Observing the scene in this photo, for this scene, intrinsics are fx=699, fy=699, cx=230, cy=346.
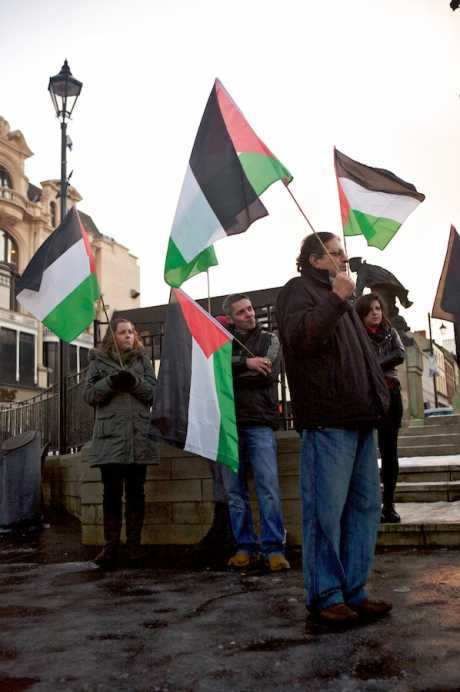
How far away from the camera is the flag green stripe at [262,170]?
15.7ft

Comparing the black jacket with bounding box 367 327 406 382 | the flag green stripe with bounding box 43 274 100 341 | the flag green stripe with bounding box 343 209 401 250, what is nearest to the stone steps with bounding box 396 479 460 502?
the black jacket with bounding box 367 327 406 382

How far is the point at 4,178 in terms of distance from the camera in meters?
40.6

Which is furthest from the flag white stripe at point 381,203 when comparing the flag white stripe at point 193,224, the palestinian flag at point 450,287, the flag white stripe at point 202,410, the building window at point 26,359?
the building window at point 26,359

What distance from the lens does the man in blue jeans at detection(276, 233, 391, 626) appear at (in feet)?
11.2

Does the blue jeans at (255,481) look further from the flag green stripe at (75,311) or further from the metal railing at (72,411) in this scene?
the flag green stripe at (75,311)

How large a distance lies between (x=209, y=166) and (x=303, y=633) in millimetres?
3328

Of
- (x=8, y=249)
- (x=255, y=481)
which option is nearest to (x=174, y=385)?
(x=255, y=481)

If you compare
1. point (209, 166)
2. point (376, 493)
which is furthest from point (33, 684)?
point (209, 166)

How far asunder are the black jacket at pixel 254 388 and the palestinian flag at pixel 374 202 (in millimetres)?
1868

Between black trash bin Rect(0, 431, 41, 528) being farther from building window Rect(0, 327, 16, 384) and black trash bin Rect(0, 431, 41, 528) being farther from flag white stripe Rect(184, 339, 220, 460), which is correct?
building window Rect(0, 327, 16, 384)

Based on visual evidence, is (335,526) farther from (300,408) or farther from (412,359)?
(412,359)

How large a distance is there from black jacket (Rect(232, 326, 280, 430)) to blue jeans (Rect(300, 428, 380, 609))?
178 cm

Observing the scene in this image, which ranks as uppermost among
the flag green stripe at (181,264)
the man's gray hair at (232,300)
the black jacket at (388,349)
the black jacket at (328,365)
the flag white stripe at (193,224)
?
the flag white stripe at (193,224)

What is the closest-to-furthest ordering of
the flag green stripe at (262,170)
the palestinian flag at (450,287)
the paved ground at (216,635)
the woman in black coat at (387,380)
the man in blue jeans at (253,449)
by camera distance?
the paved ground at (216,635), the flag green stripe at (262,170), the man in blue jeans at (253,449), the woman in black coat at (387,380), the palestinian flag at (450,287)
